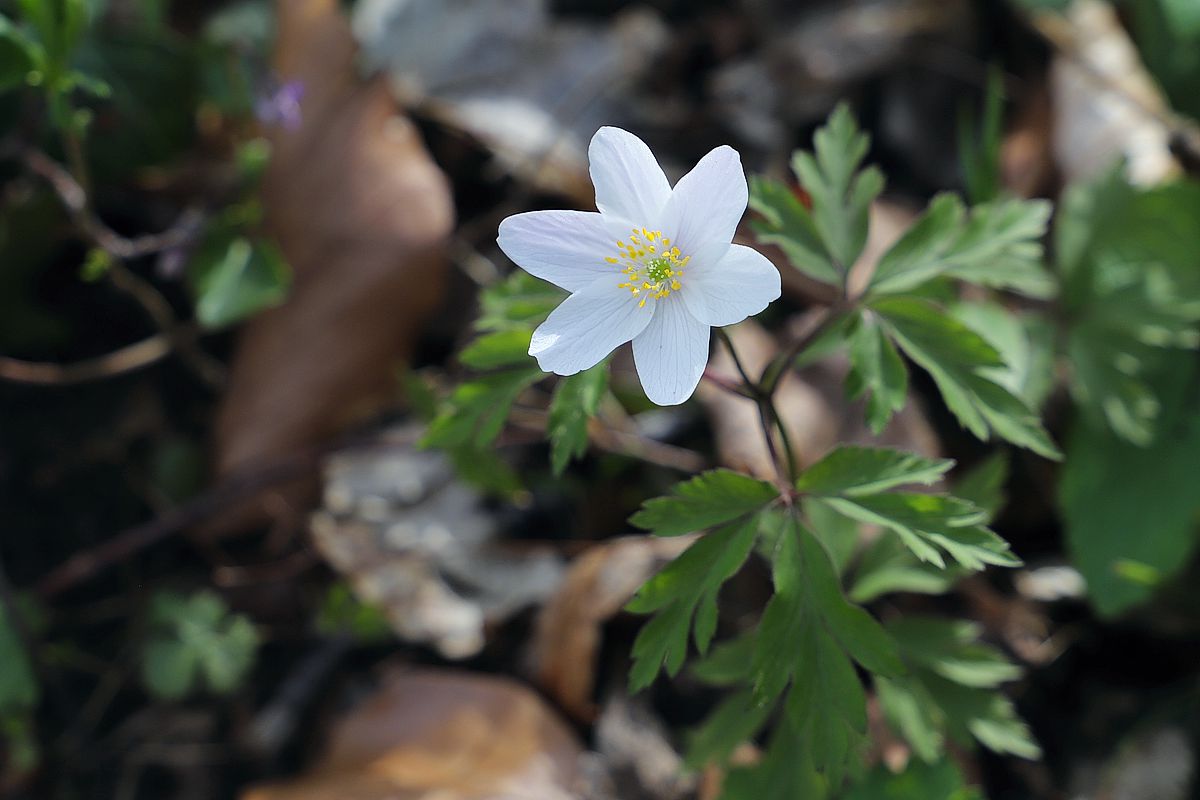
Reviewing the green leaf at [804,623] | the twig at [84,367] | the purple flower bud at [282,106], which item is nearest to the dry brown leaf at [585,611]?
the green leaf at [804,623]

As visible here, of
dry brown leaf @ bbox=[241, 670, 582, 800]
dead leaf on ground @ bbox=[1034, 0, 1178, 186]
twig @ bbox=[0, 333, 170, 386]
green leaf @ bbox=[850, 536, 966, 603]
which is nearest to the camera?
green leaf @ bbox=[850, 536, 966, 603]

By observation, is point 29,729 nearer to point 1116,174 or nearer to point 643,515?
point 643,515

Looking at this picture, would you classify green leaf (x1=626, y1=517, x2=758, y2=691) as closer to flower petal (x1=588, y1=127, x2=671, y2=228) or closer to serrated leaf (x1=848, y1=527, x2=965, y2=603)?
flower petal (x1=588, y1=127, x2=671, y2=228)

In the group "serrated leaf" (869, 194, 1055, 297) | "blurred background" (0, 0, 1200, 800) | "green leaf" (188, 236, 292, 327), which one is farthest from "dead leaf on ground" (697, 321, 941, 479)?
"green leaf" (188, 236, 292, 327)

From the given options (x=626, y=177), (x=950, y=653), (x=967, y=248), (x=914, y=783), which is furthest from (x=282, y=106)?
(x=914, y=783)

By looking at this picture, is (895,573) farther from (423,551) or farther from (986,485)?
Answer: (423,551)

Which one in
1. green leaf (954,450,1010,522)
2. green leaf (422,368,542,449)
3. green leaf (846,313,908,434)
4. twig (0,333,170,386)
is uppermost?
green leaf (422,368,542,449)

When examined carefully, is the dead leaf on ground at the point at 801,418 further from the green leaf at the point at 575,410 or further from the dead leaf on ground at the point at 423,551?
the green leaf at the point at 575,410
